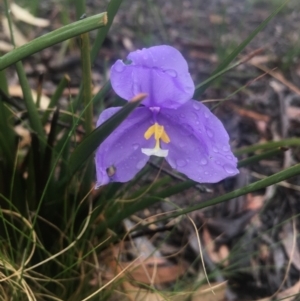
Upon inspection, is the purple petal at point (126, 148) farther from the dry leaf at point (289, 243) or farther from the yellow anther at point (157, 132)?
the dry leaf at point (289, 243)

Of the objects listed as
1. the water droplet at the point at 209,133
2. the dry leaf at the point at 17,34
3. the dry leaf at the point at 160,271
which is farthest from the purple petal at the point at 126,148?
the dry leaf at the point at 17,34

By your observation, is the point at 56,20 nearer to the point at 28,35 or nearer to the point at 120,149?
the point at 28,35

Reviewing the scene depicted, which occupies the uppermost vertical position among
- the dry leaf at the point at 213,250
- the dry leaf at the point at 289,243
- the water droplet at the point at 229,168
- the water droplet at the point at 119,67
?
the water droplet at the point at 119,67

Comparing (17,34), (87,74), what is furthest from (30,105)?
(17,34)

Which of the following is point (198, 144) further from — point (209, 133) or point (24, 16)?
point (24, 16)

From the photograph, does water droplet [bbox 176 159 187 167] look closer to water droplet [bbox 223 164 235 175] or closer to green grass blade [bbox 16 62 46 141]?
water droplet [bbox 223 164 235 175]

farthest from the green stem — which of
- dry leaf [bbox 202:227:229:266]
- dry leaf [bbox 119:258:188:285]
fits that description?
dry leaf [bbox 202:227:229:266]
